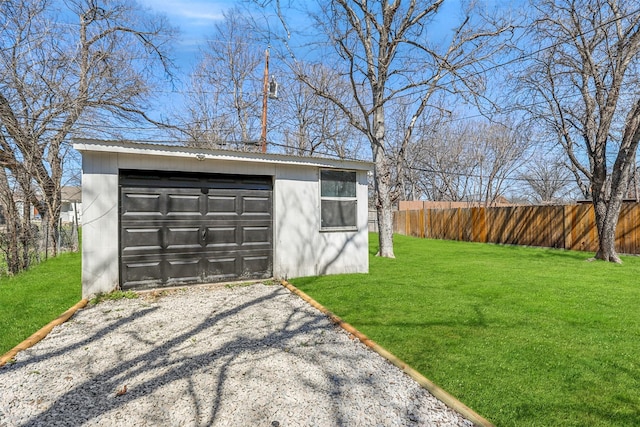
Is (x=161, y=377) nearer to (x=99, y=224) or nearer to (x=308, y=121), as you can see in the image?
(x=99, y=224)

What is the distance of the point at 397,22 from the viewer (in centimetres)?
943

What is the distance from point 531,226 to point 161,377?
46.7 ft

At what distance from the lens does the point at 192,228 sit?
541 centimetres

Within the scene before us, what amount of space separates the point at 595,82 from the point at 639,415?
1038cm

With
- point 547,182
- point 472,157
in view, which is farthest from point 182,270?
point 547,182

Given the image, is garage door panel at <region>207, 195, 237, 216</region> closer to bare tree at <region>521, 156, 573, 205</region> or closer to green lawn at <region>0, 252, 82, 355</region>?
green lawn at <region>0, 252, 82, 355</region>

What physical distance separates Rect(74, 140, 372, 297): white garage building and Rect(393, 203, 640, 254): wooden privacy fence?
30.2ft

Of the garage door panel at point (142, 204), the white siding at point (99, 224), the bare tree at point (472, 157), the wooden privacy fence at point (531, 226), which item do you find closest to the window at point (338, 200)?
the garage door panel at point (142, 204)

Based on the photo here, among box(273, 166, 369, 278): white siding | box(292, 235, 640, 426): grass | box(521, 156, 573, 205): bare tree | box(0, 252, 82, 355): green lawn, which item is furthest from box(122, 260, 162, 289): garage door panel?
box(521, 156, 573, 205): bare tree

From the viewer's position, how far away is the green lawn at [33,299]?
3.48 m

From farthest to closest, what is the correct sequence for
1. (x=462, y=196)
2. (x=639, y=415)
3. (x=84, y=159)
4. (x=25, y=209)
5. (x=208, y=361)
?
1. (x=462, y=196)
2. (x=25, y=209)
3. (x=84, y=159)
4. (x=208, y=361)
5. (x=639, y=415)

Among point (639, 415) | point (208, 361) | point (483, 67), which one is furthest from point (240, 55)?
point (639, 415)

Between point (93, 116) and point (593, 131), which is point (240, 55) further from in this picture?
point (593, 131)

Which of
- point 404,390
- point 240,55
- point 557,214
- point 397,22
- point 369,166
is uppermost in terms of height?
point 240,55
